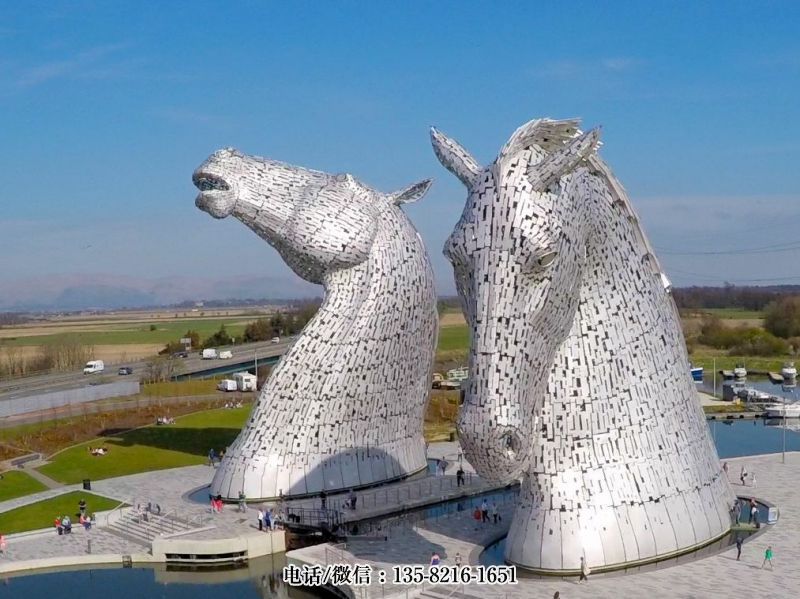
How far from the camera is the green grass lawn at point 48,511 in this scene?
22062mm

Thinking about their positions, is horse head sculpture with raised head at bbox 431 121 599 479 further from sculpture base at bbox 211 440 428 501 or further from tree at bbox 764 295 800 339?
tree at bbox 764 295 800 339

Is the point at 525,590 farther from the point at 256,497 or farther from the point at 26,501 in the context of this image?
the point at 26,501

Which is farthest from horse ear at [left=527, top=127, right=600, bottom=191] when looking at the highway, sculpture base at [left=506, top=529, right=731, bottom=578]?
the highway

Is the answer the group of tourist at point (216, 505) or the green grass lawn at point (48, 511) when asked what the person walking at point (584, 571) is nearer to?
the group of tourist at point (216, 505)

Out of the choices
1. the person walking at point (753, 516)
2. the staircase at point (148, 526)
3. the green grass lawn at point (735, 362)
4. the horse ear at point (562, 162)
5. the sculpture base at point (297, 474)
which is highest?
the horse ear at point (562, 162)

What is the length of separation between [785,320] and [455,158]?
265ft

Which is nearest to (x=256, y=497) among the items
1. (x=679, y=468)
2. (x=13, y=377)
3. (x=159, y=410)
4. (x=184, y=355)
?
(x=679, y=468)

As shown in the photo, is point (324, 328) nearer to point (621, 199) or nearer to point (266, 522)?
point (266, 522)

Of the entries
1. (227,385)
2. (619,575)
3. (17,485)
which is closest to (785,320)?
(227,385)

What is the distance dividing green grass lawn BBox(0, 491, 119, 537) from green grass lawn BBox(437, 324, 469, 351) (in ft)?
143

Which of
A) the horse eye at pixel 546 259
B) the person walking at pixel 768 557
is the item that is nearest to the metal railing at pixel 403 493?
the person walking at pixel 768 557

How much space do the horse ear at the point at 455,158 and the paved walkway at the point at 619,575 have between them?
7052mm

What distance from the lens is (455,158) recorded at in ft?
40.6

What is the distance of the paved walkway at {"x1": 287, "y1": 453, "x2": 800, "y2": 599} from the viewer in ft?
47.0
